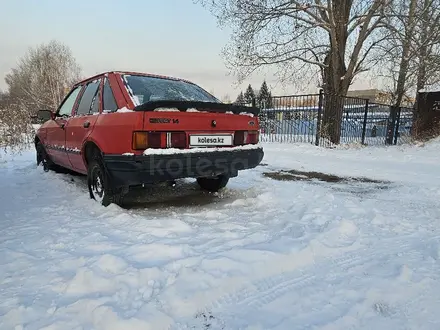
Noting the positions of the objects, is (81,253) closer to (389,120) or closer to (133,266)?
(133,266)

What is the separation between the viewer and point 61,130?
4.57 meters

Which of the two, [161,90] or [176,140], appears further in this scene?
[161,90]

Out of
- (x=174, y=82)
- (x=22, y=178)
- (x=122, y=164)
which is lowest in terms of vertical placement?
(x=22, y=178)

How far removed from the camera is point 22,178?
5.26m

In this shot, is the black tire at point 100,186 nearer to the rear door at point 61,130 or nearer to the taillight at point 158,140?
the taillight at point 158,140

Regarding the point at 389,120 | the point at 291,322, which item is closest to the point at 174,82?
the point at 291,322

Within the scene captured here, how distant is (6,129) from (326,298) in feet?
42.8

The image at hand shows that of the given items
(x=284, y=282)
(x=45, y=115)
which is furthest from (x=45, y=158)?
(x=284, y=282)

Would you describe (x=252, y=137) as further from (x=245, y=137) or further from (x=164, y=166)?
(x=164, y=166)

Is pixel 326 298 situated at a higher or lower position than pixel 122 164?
lower

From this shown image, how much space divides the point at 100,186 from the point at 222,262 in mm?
2008

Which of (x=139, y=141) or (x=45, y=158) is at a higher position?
(x=139, y=141)

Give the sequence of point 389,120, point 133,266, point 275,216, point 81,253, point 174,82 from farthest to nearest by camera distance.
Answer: point 389,120, point 174,82, point 275,216, point 81,253, point 133,266

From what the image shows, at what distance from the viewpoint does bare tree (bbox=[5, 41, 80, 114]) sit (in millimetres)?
41812
